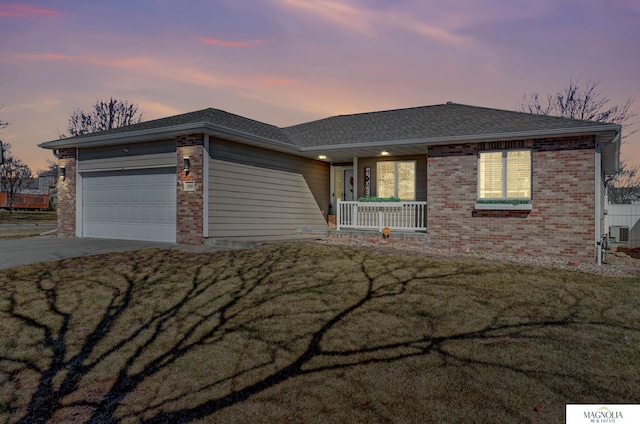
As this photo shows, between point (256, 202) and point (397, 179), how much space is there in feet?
16.9

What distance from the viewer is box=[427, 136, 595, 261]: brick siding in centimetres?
1103

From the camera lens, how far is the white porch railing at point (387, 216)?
44.6ft

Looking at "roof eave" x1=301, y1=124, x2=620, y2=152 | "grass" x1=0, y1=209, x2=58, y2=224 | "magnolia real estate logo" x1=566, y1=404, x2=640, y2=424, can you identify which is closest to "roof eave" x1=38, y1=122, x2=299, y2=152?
"roof eave" x1=301, y1=124, x2=620, y2=152

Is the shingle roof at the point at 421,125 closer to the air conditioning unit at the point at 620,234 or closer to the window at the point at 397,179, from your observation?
the window at the point at 397,179

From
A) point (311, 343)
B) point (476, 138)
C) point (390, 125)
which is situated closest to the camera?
point (311, 343)

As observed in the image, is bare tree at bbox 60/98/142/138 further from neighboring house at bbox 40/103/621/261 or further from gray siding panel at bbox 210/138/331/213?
gray siding panel at bbox 210/138/331/213

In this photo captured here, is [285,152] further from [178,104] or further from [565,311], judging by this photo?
[565,311]

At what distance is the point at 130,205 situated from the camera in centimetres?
1364

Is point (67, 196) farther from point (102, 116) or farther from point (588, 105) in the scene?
point (588, 105)

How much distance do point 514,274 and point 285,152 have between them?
897cm

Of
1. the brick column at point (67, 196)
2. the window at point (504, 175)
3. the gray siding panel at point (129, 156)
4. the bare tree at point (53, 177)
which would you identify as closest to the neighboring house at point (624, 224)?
the window at point (504, 175)

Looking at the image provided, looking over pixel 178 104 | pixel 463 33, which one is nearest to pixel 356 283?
pixel 463 33

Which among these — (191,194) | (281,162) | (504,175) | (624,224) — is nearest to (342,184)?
(281,162)

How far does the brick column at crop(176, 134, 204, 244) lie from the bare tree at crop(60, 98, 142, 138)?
1071 inches
